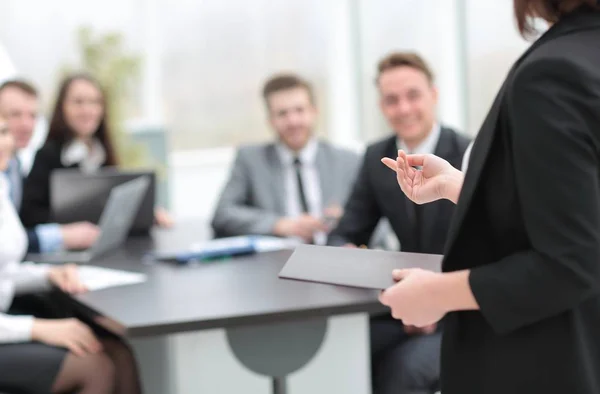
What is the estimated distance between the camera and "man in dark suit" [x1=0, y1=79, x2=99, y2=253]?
3268 mm

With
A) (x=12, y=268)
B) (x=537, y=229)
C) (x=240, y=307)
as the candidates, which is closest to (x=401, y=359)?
(x=240, y=307)

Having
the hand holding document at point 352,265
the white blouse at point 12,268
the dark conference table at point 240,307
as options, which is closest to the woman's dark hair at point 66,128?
the white blouse at point 12,268

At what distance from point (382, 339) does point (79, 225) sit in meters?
1.44

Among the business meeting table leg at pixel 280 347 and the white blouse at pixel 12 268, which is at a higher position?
the white blouse at pixel 12 268

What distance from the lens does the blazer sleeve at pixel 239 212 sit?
346 centimetres

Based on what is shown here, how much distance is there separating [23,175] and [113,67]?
8.59 feet

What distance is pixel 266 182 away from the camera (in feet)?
12.1

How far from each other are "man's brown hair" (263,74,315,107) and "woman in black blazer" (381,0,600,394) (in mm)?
2702

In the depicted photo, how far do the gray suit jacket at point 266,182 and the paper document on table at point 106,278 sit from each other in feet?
3.01

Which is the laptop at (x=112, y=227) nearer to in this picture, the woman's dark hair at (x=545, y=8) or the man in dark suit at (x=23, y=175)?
the man in dark suit at (x=23, y=175)

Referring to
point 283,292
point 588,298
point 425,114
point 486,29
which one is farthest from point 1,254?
point 486,29

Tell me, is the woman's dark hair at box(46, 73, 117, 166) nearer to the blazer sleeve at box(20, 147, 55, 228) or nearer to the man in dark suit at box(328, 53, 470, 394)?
the blazer sleeve at box(20, 147, 55, 228)

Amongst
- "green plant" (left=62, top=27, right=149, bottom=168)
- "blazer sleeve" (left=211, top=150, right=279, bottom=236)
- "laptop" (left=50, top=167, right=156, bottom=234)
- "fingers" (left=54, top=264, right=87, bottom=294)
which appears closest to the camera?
"fingers" (left=54, top=264, right=87, bottom=294)

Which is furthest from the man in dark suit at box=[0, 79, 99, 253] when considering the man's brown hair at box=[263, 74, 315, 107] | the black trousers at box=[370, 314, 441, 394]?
the black trousers at box=[370, 314, 441, 394]
